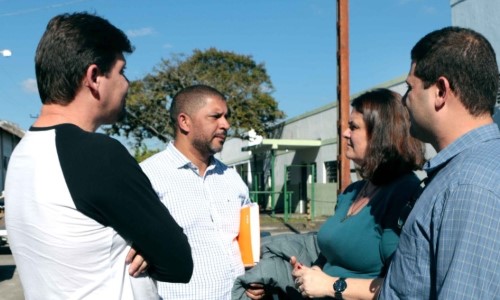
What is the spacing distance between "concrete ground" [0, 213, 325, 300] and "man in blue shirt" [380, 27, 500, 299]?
253cm

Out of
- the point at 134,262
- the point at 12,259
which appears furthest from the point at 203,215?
the point at 12,259

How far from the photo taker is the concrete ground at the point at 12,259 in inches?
379

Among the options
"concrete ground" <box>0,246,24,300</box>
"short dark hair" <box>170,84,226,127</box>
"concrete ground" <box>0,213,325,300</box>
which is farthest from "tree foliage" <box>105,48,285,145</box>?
"short dark hair" <box>170,84,226,127</box>

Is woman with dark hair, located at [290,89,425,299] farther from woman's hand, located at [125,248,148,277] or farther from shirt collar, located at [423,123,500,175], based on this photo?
woman's hand, located at [125,248,148,277]

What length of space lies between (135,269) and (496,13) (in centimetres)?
1087

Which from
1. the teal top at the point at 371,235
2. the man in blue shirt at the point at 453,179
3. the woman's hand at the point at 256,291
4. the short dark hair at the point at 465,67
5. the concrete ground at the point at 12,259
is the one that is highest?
the short dark hair at the point at 465,67

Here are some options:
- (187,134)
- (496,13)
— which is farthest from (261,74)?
(187,134)

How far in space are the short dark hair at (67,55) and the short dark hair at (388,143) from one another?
1.33m

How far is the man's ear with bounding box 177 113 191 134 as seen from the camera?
3631 millimetres

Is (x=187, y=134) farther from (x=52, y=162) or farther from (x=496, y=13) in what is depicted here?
(x=496, y=13)

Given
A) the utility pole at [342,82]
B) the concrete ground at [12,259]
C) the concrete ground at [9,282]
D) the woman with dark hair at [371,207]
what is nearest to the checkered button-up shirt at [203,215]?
the woman with dark hair at [371,207]

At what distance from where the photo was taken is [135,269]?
1763 mm

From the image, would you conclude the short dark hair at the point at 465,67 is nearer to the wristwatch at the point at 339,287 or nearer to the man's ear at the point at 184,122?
the wristwatch at the point at 339,287

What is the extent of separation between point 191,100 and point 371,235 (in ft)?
5.30
